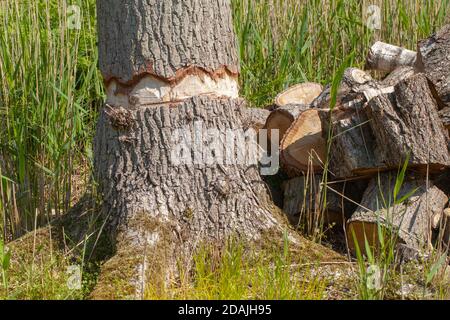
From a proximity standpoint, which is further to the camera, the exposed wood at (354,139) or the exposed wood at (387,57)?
the exposed wood at (387,57)

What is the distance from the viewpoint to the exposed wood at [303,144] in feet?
11.3

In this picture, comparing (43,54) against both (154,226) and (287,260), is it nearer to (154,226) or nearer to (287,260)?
(154,226)

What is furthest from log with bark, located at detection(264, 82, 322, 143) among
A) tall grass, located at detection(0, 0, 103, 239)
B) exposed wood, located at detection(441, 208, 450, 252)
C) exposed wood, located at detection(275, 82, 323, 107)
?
tall grass, located at detection(0, 0, 103, 239)

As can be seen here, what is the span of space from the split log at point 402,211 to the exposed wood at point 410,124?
114mm

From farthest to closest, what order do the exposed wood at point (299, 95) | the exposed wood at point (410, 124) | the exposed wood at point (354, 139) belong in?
the exposed wood at point (299, 95) → the exposed wood at point (354, 139) → the exposed wood at point (410, 124)

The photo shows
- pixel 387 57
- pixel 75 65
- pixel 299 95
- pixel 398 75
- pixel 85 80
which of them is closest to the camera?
pixel 75 65

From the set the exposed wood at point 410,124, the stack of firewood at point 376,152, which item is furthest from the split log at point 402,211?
the exposed wood at point 410,124

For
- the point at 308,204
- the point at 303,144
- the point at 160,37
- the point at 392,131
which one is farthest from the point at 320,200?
the point at 160,37

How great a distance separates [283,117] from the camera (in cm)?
366

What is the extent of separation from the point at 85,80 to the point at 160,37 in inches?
52.0

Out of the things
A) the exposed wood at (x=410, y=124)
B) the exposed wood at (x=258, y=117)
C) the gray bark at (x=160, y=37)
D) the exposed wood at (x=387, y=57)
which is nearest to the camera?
the gray bark at (x=160, y=37)

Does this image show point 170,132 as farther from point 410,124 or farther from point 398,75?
point 398,75

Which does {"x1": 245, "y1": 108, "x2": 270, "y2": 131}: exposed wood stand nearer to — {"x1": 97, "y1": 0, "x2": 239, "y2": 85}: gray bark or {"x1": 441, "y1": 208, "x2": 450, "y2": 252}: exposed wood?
{"x1": 97, "y1": 0, "x2": 239, "y2": 85}: gray bark

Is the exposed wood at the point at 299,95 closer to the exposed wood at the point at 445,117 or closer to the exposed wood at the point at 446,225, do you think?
the exposed wood at the point at 445,117
